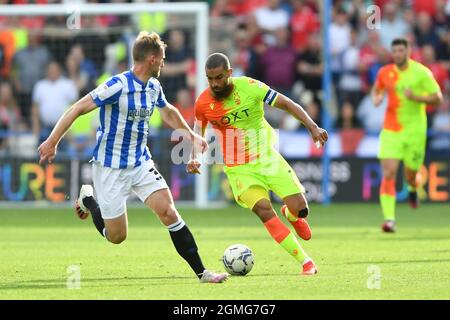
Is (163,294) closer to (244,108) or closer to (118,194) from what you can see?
(118,194)

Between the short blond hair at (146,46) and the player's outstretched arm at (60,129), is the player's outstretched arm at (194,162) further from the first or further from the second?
the player's outstretched arm at (60,129)

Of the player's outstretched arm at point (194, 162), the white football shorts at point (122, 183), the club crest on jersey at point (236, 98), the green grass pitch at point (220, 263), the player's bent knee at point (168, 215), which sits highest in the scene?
the club crest on jersey at point (236, 98)

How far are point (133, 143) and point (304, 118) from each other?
5.23ft

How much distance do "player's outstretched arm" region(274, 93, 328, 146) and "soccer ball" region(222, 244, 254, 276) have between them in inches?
47.0

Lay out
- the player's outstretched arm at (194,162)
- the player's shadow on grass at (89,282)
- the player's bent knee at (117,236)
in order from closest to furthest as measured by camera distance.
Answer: the player's shadow on grass at (89,282) < the player's outstretched arm at (194,162) < the player's bent knee at (117,236)

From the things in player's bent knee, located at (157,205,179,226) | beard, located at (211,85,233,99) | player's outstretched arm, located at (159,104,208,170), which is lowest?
player's bent knee, located at (157,205,179,226)

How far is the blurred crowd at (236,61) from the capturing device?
2122 centimetres

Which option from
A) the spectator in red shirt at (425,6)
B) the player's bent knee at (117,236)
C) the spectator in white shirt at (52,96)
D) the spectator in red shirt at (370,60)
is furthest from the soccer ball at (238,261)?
the spectator in red shirt at (425,6)

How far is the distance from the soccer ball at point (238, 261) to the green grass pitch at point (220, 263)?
0.11 meters

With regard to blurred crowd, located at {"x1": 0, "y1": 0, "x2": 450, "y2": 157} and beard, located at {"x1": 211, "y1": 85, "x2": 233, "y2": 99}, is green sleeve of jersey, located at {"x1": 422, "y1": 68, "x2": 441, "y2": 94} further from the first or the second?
blurred crowd, located at {"x1": 0, "y1": 0, "x2": 450, "y2": 157}

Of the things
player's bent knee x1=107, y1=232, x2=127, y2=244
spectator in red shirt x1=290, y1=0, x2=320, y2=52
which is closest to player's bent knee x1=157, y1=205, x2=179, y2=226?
player's bent knee x1=107, y1=232, x2=127, y2=244

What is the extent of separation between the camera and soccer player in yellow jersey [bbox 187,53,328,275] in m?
10.2

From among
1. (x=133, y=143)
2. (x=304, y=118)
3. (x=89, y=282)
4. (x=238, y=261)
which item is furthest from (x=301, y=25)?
(x=89, y=282)

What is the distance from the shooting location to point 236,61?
22.0 meters
